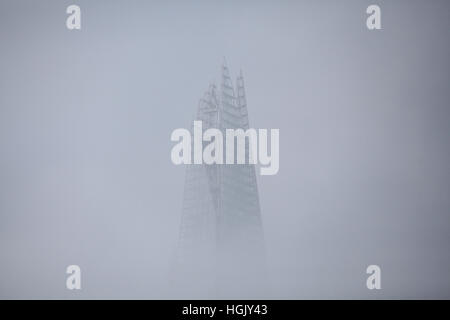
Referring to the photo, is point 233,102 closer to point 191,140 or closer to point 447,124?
point 191,140

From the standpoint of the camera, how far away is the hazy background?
417cm

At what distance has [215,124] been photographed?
4.24 metres

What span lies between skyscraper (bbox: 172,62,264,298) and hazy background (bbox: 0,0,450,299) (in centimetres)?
9

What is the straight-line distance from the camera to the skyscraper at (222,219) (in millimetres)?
4195

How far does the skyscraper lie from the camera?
420 cm

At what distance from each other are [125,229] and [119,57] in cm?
128

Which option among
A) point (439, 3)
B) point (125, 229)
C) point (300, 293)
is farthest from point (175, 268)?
point (439, 3)

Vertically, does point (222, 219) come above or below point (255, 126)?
below

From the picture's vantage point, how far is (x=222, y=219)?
4273 millimetres

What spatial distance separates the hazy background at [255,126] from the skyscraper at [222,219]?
9cm

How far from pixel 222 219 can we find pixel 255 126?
738mm

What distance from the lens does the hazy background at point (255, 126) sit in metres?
4.17

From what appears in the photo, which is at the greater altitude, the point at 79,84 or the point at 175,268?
the point at 79,84

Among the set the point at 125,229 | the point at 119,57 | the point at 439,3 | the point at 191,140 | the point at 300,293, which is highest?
the point at 439,3
